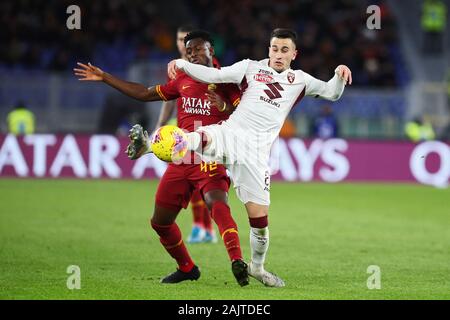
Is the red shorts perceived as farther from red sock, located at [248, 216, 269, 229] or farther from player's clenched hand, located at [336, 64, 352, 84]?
player's clenched hand, located at [336, 64, 352, 84]

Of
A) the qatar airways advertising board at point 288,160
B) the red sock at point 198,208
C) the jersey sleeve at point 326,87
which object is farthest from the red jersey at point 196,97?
the qatar airways advertising board at point 288,160

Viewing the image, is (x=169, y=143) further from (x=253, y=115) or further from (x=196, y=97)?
(x=196, y=97)

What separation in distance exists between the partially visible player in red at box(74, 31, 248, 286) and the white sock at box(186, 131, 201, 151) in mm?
594

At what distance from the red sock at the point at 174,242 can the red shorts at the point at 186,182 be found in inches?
7.8

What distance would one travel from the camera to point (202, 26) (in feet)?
99.0

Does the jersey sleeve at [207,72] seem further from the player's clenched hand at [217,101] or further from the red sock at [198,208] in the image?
the red sock at [198,208]

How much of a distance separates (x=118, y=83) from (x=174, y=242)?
1.52 m

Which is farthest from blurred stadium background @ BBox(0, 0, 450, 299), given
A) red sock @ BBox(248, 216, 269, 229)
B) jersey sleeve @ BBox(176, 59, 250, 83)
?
jersey sleeve @ BBox(176, 59, 250, 83)

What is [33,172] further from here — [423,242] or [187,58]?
[187,58]

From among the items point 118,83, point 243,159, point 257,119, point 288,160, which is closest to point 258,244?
point 243,159

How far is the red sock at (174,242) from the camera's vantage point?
8992 millimetres

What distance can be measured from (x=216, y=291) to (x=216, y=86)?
1.83 metres

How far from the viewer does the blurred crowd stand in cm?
2739

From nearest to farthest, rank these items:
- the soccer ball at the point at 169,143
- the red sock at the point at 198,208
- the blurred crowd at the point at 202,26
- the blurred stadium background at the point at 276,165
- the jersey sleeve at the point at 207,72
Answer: the soccer ball at the point at 169,143
the jersey sleeve at the point at 207,72
the blurred stadium background at the point at 276,165
the red sock at the point at 198,208
the blurred crowd at the point at 202,26
